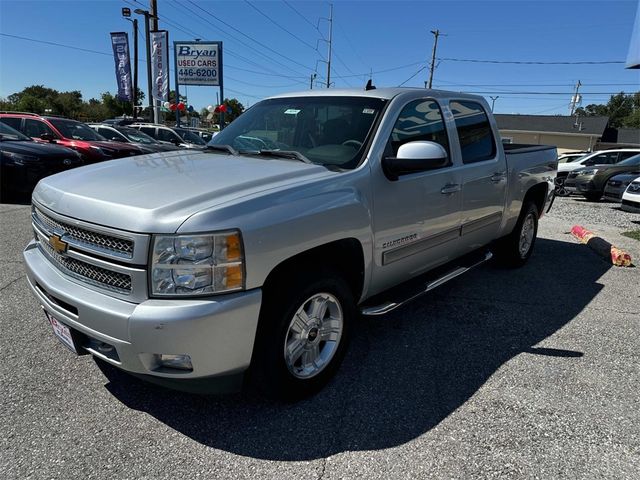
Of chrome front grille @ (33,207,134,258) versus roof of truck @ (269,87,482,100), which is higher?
roof of truck @ (269,87,482,100)

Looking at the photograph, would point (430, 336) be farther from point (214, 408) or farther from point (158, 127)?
point (158, 127)

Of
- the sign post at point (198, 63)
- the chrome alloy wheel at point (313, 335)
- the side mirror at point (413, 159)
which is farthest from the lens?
the sign post at point (198, 63)

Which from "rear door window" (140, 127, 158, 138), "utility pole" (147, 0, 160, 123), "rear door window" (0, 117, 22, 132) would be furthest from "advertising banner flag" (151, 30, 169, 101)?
"rear door window" (0, 117, 22, 132)

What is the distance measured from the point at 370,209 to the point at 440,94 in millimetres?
1710

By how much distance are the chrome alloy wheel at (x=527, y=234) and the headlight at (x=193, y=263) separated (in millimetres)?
4458

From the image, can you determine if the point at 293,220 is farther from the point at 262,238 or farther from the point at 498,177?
the point at 498,177

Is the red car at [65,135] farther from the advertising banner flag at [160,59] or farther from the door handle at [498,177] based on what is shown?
Answer: the advertising banner flag at [160,59]

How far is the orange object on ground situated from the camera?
6.34 meters

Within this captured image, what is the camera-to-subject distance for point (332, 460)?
237 cm

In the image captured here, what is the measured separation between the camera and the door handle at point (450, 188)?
146 inches

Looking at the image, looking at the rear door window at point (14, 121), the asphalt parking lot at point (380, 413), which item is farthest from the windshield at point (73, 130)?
the asphalt parking lot at point (380, 413)

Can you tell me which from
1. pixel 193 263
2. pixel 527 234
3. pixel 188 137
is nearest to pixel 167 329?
pixel 193 263

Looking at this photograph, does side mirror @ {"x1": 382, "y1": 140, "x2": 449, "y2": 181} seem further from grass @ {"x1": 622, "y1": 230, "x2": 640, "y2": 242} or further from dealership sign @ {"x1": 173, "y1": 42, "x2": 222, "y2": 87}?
dealership sign @ {"x1": 173, "y1": 42, "x2": 222, "y2": 87}

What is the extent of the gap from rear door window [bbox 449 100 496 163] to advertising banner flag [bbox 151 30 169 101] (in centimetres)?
2102
